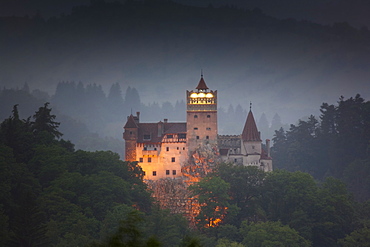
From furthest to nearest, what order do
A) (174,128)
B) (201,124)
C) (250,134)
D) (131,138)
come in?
(250,134) → (174,128) → (131,138) → (201,124)

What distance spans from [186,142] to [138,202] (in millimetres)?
11956

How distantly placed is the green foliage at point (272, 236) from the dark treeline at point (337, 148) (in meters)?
40.6

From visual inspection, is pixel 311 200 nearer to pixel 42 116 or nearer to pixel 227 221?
pixel 227 221

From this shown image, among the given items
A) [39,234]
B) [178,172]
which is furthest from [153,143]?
[39,234]

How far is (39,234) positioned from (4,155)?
53.3ft

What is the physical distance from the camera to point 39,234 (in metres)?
72.3

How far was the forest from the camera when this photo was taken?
7800cm

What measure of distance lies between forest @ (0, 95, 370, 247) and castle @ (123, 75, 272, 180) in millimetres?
3038

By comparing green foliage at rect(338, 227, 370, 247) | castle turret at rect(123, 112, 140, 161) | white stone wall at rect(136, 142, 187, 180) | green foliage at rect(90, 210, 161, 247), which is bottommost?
green foliage at rect(338, 227, 370, 247)

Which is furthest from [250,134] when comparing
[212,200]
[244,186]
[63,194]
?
[63,194]

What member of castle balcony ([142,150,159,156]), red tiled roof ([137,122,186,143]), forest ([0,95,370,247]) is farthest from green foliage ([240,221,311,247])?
red tiled roof ([137,122,186,143])

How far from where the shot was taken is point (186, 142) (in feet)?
336

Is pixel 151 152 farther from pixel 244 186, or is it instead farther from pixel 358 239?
pixel 358 239

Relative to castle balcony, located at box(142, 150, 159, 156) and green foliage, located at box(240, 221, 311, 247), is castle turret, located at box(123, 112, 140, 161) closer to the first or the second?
castle balcony, located at box(142, 150, 159, 156)
